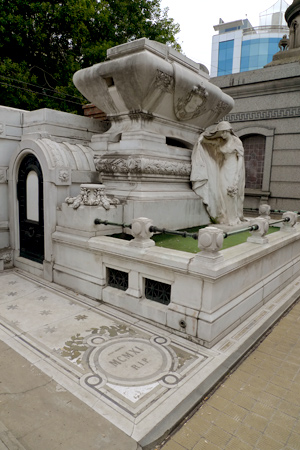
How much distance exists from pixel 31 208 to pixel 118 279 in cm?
269

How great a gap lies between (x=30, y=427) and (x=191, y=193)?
5.42 m

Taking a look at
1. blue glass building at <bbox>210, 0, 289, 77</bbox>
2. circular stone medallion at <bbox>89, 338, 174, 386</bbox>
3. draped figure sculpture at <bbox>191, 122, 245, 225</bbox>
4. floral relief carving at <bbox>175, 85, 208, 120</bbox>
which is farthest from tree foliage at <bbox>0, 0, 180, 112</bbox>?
blue glass building at <bbox>210, 0, 289, 77</bbox>

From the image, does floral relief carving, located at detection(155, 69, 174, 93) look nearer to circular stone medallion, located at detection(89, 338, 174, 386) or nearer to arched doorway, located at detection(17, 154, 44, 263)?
arched doorway, located at detection(17, 154, 44, 263)

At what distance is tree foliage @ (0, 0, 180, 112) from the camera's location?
40.4 ft

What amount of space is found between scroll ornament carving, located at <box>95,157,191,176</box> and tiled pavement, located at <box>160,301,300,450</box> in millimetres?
3609

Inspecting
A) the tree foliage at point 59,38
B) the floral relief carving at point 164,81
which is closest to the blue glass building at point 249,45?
the tree foliage at point 59,38

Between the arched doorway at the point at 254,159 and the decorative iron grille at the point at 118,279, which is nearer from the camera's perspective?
the decorative iron grille at the point at 118,279

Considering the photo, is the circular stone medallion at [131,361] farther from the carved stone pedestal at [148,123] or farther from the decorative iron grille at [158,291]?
the carved stone pedestal at [148,123]

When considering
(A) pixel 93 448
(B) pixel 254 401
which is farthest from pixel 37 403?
(B) pixel 254 401

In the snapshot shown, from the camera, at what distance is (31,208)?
253 inches

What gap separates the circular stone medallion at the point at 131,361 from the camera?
10.7ft

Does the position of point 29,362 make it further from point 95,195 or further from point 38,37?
point 38,37

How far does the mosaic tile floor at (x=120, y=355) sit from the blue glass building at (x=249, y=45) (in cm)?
5778

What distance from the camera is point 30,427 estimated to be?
2.55 metres
